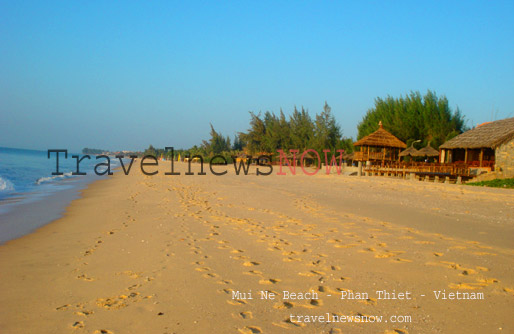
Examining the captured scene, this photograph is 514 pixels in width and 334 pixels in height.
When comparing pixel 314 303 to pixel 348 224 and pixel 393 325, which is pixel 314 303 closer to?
pixel 393 325

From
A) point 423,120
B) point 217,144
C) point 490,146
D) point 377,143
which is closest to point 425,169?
point 490,146

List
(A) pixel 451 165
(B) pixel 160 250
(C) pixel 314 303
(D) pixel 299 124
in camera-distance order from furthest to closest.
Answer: (D) pixel 299 124 < (A) pixel 451 165 < (B) pixel 160 250 < (C) pixel 314 303

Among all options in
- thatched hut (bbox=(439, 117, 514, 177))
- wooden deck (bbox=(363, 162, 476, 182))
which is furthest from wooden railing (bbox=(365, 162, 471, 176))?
thatched hut (bbox=(439, 117, 514, 177))

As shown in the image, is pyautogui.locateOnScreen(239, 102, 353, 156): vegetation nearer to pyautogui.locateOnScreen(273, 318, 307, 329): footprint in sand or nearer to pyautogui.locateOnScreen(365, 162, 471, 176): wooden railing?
pyautogui.locateOnScreen(365, 162, 471, 176): wooden railing

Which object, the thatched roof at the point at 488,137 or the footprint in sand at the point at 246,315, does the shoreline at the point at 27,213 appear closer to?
the footprint in sand at the point at 246,315

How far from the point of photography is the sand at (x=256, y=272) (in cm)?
286

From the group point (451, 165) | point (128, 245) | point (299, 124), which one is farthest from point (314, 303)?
point (299, 124)

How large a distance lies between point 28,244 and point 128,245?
191 centimetres

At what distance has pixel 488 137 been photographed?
1953 centimetres

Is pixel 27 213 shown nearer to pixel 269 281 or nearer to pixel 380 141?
pixel 269 281

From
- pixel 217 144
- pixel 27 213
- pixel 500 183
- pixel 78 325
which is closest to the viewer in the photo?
pixel 78 325

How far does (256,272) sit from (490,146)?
19013mm

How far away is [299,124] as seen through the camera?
47469mm

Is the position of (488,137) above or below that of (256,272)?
above
